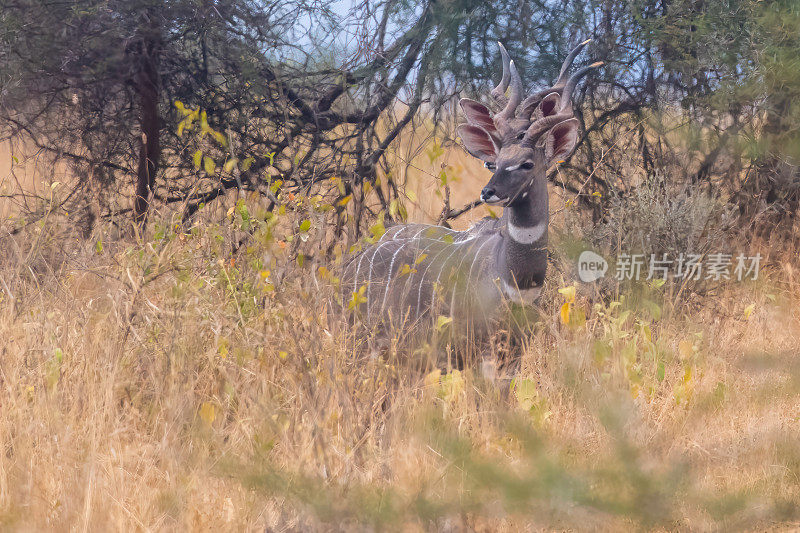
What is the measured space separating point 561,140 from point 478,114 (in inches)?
19.6

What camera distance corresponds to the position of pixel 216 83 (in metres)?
6.79

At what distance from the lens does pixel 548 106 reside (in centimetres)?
444

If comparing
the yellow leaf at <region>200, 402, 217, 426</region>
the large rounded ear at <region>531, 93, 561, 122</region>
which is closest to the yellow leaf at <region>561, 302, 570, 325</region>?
the large rounded ear at <region>531, 93, 561, 122</region>

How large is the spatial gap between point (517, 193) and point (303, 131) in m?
3.41

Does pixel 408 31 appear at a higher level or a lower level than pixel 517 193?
higher

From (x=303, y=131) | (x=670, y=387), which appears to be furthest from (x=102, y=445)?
(x=303, y=131)

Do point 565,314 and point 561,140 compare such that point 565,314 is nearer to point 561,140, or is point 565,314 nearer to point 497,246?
point 497,246

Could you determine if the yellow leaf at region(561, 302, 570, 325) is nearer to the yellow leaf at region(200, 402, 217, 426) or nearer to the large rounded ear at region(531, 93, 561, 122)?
the large rounded ear at region(531, 93, 561, 122)

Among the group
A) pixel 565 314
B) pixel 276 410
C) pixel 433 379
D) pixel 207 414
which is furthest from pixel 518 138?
pixel 207 414

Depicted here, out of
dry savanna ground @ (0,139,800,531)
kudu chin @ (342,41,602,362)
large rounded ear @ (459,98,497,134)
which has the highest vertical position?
large rounded ear @ (459,98,497,134)

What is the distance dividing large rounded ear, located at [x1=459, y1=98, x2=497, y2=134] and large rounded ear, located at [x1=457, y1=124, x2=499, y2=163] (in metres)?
0.07

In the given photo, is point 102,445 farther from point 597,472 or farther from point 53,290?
point 597,472

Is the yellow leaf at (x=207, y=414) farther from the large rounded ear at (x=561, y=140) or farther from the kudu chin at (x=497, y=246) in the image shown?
the large rounded ear at (x=561, y=140)

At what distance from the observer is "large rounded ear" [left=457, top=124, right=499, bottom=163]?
4.10 meters
